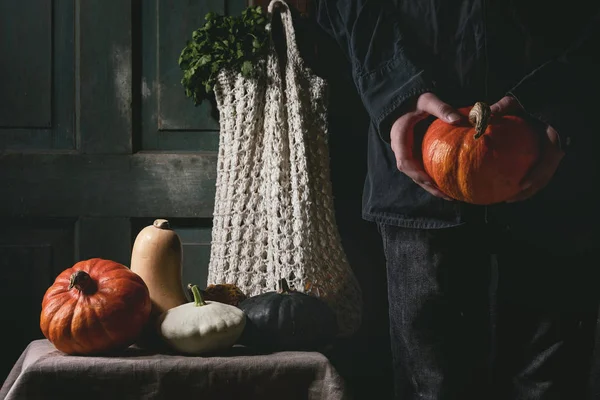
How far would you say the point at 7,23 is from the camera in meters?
2.32

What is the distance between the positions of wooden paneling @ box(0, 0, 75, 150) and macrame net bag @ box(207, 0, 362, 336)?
0.56 meters

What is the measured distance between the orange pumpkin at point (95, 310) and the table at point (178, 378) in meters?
0.04

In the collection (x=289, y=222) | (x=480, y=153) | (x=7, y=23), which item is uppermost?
(x=7, y=23)

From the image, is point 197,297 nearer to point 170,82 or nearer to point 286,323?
point 286,323

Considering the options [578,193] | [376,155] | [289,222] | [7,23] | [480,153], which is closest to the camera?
[480,153]

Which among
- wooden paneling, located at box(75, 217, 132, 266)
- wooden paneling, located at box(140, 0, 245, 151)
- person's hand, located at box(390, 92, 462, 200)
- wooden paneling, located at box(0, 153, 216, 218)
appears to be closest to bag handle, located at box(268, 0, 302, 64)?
wooden paneling, located at box(140, 0, 245, 151)

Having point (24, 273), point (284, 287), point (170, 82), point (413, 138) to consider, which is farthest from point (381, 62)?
point (24, 273)

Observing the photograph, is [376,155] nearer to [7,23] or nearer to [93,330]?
[93,330]

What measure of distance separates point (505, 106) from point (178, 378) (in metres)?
0.92

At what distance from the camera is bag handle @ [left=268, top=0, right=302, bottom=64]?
6.82ft

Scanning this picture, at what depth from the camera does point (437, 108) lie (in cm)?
157

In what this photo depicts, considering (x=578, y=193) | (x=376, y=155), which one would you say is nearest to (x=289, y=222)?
(x=376, y=155)

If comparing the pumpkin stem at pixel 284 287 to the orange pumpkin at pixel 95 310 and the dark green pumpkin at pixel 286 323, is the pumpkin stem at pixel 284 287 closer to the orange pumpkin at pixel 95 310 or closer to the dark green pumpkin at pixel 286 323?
the dark green pumpkin at pixel 286 323

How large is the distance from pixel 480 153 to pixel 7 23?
1.61m
